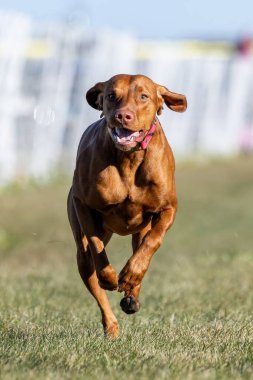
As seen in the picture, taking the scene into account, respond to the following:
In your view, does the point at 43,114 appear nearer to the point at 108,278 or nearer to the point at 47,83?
the point at 47,83

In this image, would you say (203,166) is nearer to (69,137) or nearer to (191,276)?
(69,137)

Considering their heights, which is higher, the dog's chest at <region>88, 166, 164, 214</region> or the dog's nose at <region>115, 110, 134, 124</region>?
the dog's nose at <region>115, 110, 134, 124</region>

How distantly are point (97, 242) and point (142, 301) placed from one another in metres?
2.45

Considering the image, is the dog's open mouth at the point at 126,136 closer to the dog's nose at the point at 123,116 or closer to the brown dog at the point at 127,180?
the brown dog at the point at 127,180

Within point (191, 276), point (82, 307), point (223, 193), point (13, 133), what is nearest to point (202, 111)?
point (223, 193)

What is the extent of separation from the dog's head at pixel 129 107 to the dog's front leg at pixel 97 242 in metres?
0.51

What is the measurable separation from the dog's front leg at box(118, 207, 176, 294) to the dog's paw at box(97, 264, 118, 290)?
4 cm

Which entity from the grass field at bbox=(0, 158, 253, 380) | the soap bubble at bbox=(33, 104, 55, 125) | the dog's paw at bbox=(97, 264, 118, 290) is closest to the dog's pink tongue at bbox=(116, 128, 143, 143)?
the dog's paw at bbox=(97, 264, 118, 290)

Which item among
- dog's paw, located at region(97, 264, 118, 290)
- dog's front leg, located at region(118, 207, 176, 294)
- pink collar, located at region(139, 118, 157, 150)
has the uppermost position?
pink collar, located at region(139, 118, 157, 150)

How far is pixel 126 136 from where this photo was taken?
641 centimetres

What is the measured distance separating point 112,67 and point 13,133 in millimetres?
2323

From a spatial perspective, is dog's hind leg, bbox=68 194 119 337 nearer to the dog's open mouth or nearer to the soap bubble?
the dog's open mouth

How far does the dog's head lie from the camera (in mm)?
6348

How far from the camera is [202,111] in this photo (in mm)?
27422
